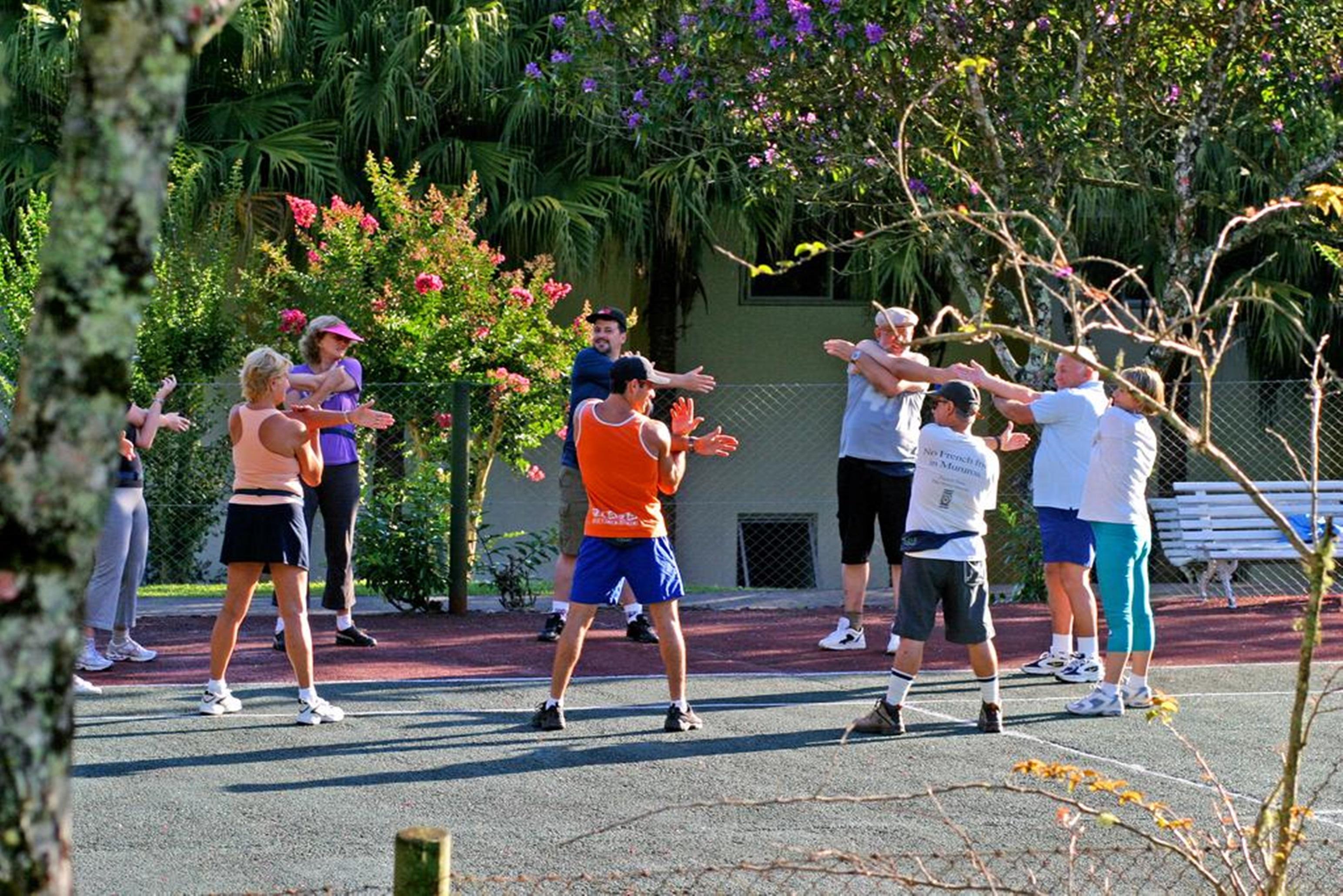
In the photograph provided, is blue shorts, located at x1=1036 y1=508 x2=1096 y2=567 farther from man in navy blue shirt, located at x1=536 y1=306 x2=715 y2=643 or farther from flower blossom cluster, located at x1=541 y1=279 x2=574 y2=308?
flower blossom cluster, located at x1=541 y1=279 x2=574 y2=308

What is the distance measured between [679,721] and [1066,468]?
2608 millimetres

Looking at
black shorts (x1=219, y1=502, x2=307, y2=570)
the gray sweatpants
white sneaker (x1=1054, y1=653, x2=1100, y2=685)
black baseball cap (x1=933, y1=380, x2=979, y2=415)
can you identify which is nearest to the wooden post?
black shorts (x1=219, y1=502, x2=307, y2=570)

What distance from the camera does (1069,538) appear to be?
31.2ft

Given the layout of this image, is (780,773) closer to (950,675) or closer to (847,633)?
(950,675)

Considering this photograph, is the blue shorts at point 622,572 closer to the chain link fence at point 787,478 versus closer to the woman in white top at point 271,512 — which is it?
the woman in white top at point 271,512

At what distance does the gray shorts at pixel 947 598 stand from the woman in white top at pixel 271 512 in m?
2.53

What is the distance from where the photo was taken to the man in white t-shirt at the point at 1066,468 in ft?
31.2

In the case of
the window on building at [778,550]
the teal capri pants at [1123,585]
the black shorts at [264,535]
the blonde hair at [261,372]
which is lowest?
the window on building at [778,550]

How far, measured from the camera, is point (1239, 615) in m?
13.6

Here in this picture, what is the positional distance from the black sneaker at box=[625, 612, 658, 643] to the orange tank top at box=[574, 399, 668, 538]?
3.06 m

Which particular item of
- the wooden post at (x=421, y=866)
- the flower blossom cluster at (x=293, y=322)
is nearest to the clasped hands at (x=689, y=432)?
the wooden post at (x=421, y=866)

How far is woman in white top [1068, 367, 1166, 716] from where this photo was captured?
870cm

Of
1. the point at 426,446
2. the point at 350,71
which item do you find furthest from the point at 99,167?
the point at 350,71

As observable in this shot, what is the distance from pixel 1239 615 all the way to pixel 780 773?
7.08m
